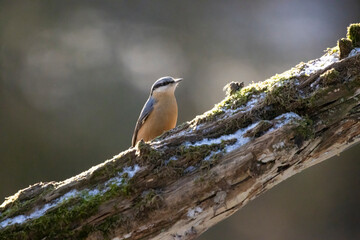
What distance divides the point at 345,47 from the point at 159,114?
1.70 m

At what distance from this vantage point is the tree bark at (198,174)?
81.6 inches

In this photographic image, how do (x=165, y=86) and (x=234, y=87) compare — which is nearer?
(x=234, y=87)

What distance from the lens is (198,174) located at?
2109 mm

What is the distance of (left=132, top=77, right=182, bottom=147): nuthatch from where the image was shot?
355 centimetres

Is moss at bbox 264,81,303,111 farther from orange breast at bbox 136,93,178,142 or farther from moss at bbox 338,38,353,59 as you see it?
orange breast at bbox 136,93,178,142

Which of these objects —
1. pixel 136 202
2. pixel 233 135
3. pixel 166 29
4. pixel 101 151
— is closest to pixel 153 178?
pixel 136 202

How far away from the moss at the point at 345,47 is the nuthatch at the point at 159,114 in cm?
165

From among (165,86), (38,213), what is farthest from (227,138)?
(165,86)

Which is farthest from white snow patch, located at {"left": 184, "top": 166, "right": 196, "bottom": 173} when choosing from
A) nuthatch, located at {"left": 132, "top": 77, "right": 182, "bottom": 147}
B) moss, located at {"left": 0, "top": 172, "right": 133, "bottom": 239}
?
nuthatch, located at {"left": 132, "top": 77, "right": 182, "bottom": 147}

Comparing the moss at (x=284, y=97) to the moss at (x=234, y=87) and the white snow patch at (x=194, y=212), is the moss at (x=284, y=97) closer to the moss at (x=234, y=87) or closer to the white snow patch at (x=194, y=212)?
the moss at (x=234, y=87)

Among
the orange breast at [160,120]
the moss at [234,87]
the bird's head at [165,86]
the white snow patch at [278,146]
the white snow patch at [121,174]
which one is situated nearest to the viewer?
the white snow patch at [278,146]

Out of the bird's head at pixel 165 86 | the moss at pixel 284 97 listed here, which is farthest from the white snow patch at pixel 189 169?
the bird's head at pixel 165 86

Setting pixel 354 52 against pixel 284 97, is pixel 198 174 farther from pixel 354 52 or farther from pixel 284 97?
pixel 354 52

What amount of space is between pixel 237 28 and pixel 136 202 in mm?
5240
